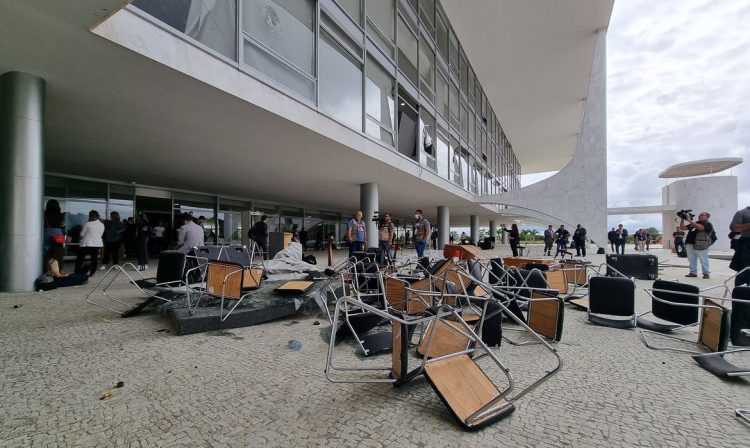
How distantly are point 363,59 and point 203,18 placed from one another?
540 cm

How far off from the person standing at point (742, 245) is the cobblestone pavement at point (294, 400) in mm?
3469

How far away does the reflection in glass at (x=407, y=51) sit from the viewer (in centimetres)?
1274

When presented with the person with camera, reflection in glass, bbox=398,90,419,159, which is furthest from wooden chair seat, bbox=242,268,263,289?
the person with camera

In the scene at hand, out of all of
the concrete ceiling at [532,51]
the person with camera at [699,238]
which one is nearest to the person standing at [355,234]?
the person with camera at [699,238]

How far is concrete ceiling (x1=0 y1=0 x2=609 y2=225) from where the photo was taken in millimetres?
4141

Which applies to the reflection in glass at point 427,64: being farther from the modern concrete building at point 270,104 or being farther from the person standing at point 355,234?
the person standing at point 355,234

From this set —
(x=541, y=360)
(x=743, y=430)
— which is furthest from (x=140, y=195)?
(x=743, y=430)

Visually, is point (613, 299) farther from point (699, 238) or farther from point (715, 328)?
point (699, 238)

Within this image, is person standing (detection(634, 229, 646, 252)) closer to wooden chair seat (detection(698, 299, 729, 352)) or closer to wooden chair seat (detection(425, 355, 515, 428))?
wooden chair seat (detection(698, 299, 729, 352))

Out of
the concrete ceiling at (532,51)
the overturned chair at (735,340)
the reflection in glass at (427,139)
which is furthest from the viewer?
the concrete ceiling at (532,51)

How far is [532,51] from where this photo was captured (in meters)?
19.2

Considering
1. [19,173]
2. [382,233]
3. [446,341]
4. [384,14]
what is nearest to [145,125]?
[19,173]

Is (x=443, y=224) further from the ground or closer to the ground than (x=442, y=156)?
closer to the ground

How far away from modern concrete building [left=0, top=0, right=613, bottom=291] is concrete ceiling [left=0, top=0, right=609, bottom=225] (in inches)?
1.4
